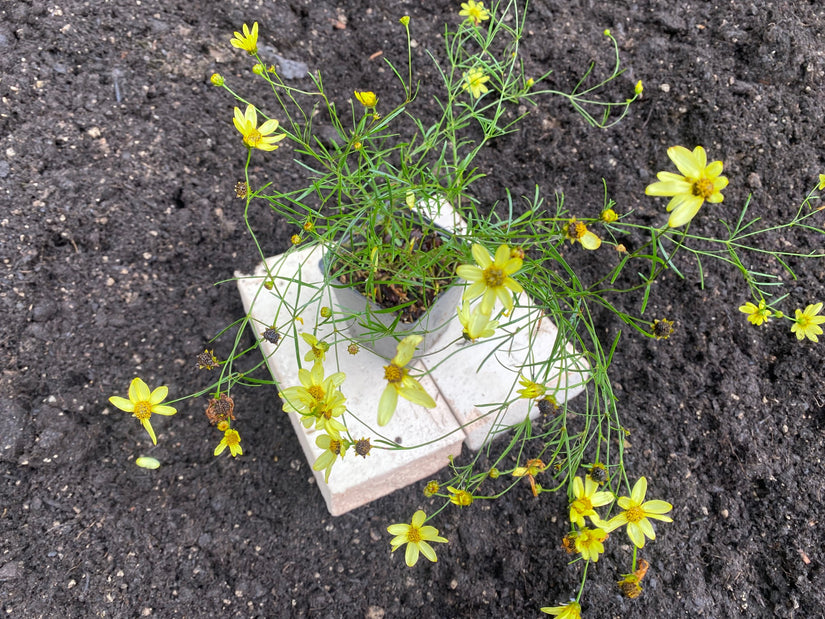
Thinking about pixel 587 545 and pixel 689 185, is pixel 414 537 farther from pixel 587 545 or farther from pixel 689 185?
pixel 689 185

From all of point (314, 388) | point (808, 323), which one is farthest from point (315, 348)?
point (808, 323)

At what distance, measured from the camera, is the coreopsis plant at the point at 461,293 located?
84 centimetres

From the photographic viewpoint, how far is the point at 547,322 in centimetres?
137

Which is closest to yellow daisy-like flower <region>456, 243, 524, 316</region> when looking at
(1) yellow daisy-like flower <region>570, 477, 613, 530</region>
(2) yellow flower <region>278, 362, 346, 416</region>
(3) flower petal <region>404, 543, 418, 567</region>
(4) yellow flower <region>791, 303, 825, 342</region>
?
(2) yellow flower <region>278, 362, 346, 416</region>

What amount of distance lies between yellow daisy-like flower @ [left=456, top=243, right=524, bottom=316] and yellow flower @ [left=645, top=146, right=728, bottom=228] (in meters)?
0.20

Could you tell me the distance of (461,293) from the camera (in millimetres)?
1160

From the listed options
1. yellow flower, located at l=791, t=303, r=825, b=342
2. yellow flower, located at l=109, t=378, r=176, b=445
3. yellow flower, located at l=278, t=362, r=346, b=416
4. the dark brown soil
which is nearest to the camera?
yellow flower, located at l=278, t=362, r=346, b=416

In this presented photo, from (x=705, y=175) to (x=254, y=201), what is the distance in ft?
3.99

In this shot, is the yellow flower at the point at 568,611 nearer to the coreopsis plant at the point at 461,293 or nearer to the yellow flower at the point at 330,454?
the coreopsis plant at the point at 461,293

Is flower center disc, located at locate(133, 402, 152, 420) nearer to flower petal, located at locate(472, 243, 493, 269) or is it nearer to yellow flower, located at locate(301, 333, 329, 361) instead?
yellow flower, located at locate(301, 333, 329, 361)

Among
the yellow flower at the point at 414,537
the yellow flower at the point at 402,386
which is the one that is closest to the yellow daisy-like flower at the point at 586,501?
the yellow flower at the point at 414,537

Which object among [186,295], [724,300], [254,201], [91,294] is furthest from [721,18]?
[91,294]

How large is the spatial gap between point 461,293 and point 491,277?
1.44 feet

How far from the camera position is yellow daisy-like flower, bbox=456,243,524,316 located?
686 mm
